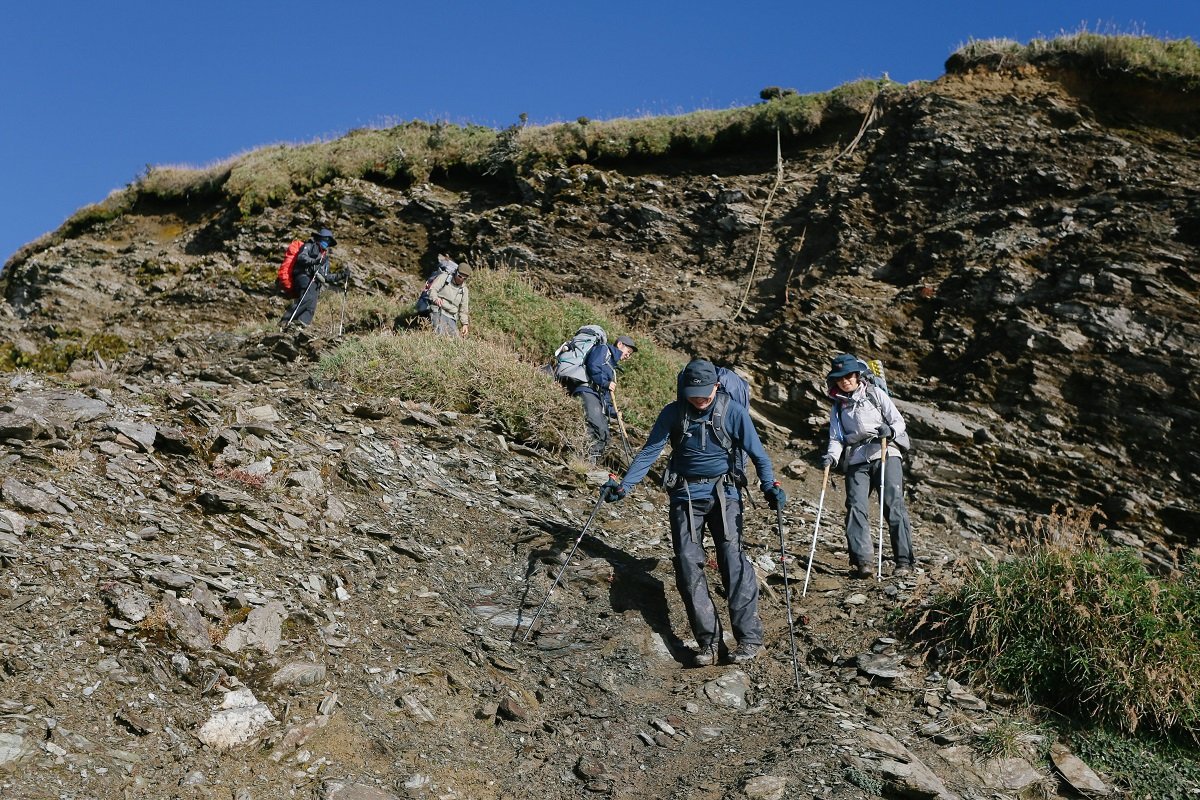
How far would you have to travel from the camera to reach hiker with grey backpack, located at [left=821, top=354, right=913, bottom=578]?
8.38m

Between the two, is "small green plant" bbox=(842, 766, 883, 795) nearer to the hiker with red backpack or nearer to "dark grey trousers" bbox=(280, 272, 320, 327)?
the hiker with red backpack

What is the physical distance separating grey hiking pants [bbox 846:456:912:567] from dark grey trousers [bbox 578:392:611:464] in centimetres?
367

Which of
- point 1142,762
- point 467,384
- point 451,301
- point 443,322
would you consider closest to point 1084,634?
point 1142,762

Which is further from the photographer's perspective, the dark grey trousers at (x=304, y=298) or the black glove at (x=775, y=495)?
the dark grey trousers at (x=304, y=298)

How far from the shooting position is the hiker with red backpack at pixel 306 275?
15.5 meters

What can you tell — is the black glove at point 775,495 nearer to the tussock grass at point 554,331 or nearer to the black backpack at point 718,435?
the black backpack at point 718,435

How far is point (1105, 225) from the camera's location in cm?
1359

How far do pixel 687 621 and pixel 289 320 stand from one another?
35.9 feet

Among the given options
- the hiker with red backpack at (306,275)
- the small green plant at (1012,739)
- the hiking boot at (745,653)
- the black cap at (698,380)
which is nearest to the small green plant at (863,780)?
the small green plant at (1012,739)

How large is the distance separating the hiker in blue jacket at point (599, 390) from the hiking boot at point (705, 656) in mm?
4697

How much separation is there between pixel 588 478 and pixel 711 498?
3833 mm

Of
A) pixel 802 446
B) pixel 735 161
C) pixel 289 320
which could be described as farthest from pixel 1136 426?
pixel 289 320

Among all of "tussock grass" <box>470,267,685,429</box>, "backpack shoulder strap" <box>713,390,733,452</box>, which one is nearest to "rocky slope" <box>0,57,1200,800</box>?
"tussock grass" <box>470,267,685,429</box>

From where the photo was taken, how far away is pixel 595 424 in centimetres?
1145
